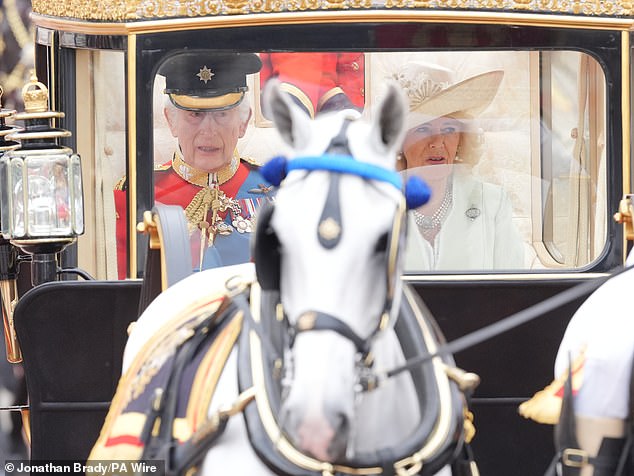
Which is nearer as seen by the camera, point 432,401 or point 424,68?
point 432,401

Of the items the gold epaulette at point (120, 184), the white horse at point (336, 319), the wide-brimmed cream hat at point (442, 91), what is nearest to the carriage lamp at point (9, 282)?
the gold epaulette at point (120, 184)

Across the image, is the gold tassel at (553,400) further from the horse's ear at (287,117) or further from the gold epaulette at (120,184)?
the gold epaulette at (120,184)

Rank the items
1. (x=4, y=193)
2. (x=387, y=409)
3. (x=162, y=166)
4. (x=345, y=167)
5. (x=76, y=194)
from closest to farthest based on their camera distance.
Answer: (x=345, y=167) < (x=387, y=409) < (x=162, y=166) < (x=76, y=194) < (x=4, y=193)

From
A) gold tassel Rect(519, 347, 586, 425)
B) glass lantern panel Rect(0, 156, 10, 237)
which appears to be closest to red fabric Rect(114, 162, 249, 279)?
glass lantern panel Rect(0, 156, 10, 237)

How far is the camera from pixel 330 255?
7.22 feet

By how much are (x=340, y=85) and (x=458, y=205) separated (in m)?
0.49

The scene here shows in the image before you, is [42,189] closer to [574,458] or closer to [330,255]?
[574,458]

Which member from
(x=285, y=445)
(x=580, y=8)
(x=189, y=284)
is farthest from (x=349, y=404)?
(x=580, y=8)

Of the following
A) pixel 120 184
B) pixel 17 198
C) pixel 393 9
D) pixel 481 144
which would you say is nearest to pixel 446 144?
pixel 481 144

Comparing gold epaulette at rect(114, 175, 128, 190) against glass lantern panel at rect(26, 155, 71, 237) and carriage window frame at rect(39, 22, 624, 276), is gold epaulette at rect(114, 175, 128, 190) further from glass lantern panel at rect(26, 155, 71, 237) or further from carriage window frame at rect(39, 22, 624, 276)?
carriage window frame at rect(39, 22, 624, 276)

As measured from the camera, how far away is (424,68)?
13.0 feet

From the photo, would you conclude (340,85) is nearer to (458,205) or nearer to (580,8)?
(458,205)

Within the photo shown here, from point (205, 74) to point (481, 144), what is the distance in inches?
32.9

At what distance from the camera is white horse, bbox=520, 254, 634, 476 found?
2.81 metres
